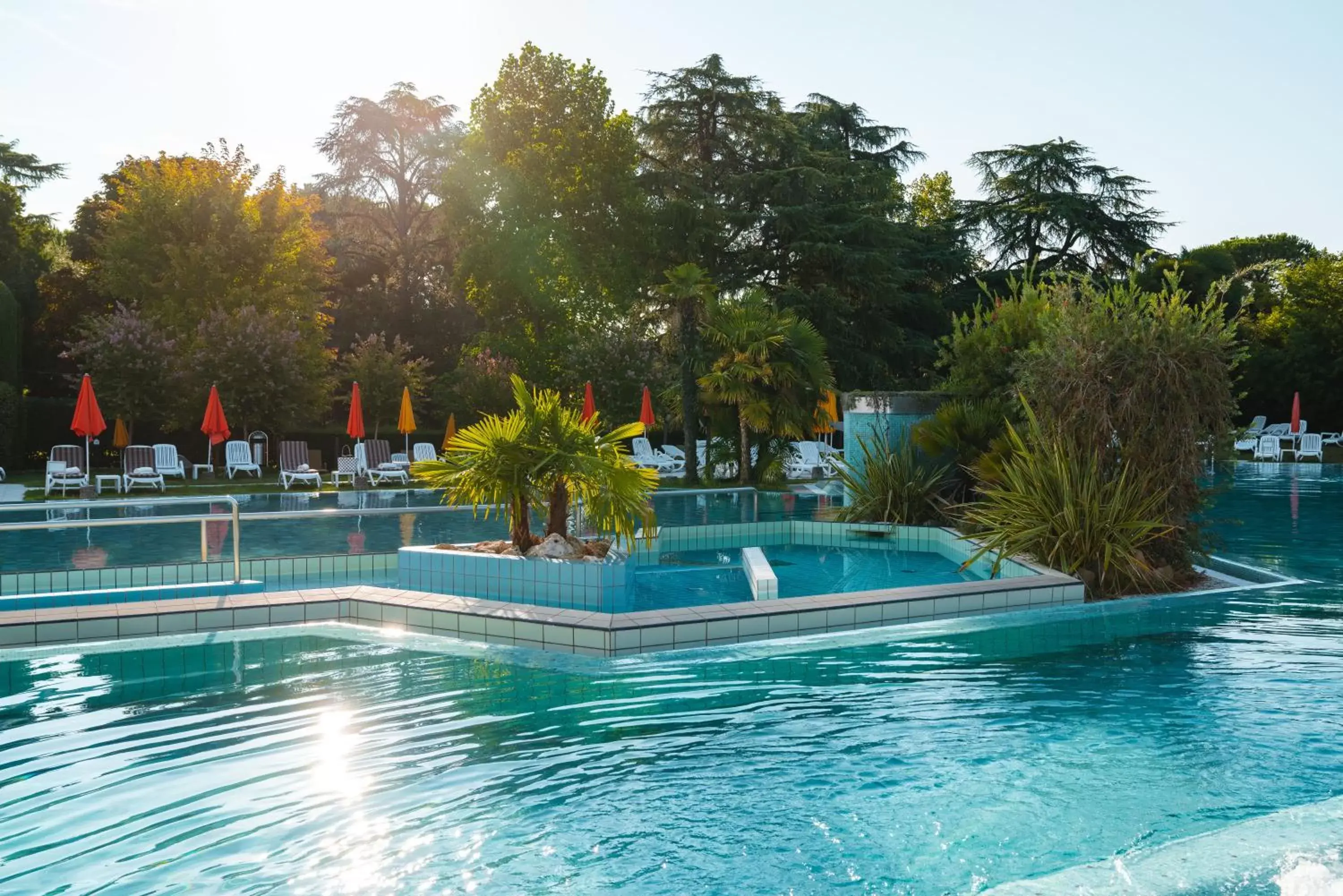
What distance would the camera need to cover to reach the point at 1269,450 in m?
26.5

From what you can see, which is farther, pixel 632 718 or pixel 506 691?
pixel 506 691

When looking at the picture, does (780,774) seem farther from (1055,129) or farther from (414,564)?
(1055,129)

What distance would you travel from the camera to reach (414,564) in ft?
27.5

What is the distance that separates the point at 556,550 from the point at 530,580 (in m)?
0.36

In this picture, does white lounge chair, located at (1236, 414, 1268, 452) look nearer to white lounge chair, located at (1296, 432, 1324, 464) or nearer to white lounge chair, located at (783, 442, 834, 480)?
white lounge chair, located at (1296, 432, 1324, 464)

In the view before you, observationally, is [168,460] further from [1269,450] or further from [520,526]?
[1269,450]

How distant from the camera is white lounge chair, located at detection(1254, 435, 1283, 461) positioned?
26.4 metres

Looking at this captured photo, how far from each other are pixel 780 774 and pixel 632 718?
102cm

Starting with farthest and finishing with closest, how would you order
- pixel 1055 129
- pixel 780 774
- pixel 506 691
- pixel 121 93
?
pixel 1055 129
pixel 121 93
pixel 506 691
pixel 780 774

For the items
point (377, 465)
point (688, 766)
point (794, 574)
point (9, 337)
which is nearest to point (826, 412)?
point (377, 465)

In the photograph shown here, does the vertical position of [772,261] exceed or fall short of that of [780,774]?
it exceeds it

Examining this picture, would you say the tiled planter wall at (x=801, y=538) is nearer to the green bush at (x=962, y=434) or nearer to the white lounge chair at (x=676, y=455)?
the green bush at (x=962, y=434)

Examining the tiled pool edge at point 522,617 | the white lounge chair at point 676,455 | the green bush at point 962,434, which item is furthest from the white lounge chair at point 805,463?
the tiled pool edge at point 522,617

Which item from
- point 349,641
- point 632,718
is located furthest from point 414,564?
point 632,718
